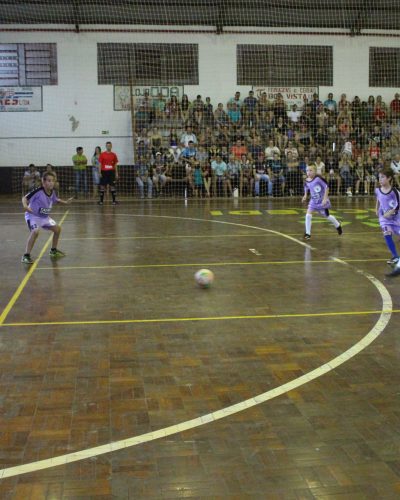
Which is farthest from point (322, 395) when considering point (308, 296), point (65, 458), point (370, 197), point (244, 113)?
point (244, 113)

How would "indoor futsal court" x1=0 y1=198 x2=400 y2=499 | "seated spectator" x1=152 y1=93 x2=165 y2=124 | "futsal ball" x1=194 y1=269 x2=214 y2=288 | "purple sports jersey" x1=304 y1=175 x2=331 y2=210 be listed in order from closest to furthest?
"indoor futsal court" x1=0 y1=198 x2=400 y2=499 < "futsal ball" x1=194 y1=269 x2=214 y2=288 < "purple sports jersey" x1=304 y1=175 x2=331 y2=210 < "seated spectator" x1=152 y1=93 x2=165 y2=124

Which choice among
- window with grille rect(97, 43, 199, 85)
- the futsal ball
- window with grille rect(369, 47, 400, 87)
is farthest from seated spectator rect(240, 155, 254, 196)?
the futsal ball

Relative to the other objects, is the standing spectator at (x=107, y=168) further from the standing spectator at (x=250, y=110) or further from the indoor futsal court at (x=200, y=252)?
the standing spectator at (x=250, y=110)

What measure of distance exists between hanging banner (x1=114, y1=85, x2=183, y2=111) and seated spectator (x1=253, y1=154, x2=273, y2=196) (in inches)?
186

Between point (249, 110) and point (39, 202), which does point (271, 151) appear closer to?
point (249, 110)

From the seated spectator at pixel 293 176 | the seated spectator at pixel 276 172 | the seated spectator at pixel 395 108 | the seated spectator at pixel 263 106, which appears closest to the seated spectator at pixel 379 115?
the seated spectator at pixel 395 108

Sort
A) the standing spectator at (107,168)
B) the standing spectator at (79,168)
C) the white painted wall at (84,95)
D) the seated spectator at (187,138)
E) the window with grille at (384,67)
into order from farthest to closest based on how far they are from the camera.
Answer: the window with grille at (384,67) < the white painted wall at (84,95) < the seated spectator at (187,138) < the standing spectator at (79,168) < the standing spectator at (107,168)

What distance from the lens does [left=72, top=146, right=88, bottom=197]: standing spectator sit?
25.7 m

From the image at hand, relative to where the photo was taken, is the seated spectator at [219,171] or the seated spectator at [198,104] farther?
the seated spectator at [198,104]

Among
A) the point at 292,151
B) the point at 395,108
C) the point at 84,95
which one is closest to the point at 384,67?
the point at 395,108

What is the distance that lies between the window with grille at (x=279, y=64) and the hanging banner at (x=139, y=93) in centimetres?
287

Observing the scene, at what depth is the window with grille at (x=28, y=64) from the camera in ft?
88.1

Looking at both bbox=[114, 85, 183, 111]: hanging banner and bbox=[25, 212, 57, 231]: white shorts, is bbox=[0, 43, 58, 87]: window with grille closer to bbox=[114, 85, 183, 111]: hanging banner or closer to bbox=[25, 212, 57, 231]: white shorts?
bbox=[114, 85, 183, 111]: hanging banner

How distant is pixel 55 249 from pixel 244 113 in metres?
16.3
